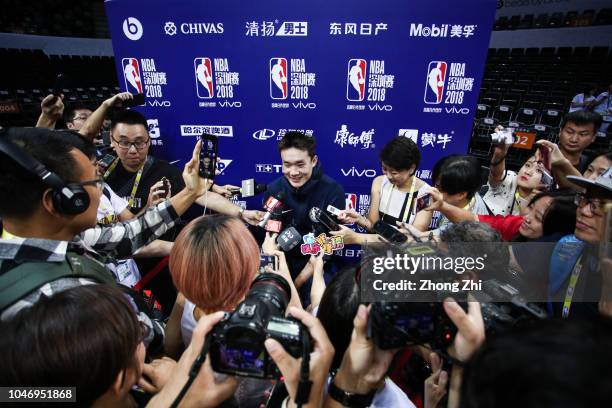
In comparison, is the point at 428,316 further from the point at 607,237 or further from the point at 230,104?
the point at 230,104

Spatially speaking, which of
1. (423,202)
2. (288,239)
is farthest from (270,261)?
Answer: (423,202)

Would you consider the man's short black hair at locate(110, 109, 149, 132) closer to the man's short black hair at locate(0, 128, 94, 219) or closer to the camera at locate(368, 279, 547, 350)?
the man's short black hair at locate(0, 128, 94, 219)

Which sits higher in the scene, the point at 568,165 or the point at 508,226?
the point at 568,165

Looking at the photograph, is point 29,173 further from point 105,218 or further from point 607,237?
point 607,237

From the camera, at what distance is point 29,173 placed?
102cm

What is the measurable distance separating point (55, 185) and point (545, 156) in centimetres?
273

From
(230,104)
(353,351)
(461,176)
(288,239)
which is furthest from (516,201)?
(230,104)

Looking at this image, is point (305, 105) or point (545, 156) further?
point (305, 105)

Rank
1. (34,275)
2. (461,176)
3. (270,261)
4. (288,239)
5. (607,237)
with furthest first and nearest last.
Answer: (461,176) < (288,239) < (270,261) < (607,237) < (34,275)

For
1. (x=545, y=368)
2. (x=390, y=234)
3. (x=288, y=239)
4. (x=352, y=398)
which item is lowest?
(x=352, y=398)

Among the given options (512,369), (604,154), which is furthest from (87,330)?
(604,154)

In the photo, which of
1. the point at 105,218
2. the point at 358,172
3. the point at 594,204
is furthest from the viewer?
the point at 358,172

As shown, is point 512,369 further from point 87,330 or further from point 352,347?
point 87,330

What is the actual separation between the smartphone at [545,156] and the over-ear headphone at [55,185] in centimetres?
262
